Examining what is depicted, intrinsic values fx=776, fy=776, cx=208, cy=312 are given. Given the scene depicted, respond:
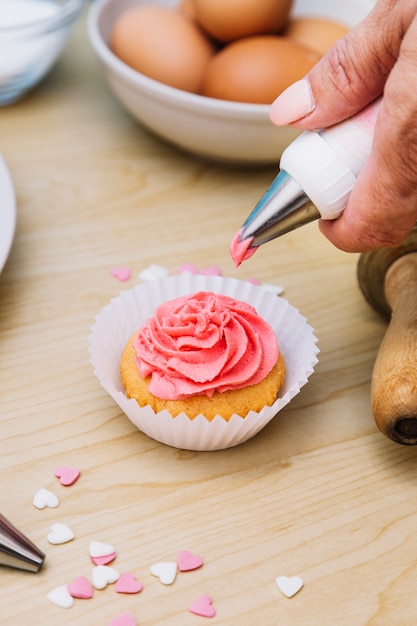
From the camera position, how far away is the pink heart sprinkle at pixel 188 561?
0.59m

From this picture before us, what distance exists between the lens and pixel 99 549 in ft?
1.97

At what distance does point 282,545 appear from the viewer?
621 millimetres

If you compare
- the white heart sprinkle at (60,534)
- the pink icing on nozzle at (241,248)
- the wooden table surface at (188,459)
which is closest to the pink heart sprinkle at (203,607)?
the wooden table surface at (188,459)

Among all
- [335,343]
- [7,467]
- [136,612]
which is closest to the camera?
[136,612]

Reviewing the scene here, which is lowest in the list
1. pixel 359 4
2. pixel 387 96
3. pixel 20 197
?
pixel 20 197

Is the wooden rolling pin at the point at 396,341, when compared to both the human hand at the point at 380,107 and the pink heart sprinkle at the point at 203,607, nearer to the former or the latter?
the human hand at the point at 380,107

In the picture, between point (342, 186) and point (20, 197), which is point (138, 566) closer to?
point (342, 186)

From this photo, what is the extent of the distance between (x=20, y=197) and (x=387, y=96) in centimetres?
59

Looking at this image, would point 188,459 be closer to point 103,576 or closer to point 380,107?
point 103,576

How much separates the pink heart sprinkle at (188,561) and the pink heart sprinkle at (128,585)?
0.03m

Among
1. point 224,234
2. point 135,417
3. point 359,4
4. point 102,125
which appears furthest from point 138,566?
point 359,4

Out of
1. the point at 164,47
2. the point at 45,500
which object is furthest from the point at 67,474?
the point at 164,47

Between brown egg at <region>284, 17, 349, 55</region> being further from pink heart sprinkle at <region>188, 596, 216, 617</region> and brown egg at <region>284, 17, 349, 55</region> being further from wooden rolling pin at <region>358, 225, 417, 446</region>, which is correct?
pink heart sprinkle at <region>188, 596, 216, 617</region>

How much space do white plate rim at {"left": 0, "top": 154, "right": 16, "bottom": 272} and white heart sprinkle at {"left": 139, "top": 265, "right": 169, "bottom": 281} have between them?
15 centimetres
